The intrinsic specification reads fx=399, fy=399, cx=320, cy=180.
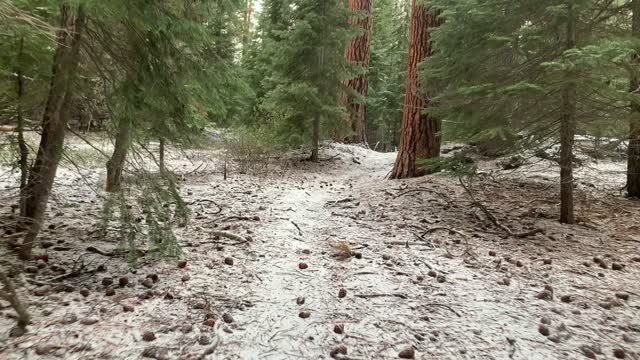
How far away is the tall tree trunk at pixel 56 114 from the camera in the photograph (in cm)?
328

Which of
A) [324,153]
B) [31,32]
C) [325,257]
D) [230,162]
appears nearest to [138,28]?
[31,32]

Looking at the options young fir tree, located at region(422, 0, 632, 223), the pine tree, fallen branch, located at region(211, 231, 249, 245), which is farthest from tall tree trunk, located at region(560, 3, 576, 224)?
the pine tree

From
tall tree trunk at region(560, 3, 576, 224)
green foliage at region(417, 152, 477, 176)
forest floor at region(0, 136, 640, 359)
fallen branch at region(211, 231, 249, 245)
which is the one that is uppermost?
tall tree trunk at region(560, 3, 576, 224)

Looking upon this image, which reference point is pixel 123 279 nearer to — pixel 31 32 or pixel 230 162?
pixel 31 32

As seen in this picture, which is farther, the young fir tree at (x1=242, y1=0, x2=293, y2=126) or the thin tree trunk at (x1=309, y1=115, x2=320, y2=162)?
the thin tree trunk at (x1=309, y1=115, x2=320, y2=162)

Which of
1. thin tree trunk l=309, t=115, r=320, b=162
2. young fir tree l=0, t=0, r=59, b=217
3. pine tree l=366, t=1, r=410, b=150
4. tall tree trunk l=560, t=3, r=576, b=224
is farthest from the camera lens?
pine tree l=366, t=1, r=410, b=150

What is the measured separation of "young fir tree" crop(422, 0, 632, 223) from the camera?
460cm

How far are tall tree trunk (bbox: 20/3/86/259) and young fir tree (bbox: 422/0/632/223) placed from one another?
4159mm

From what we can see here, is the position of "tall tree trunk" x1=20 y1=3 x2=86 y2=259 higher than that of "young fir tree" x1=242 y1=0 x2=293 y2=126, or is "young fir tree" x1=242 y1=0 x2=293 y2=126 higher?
"young fir tree" x1=242 y1=0 x2=293 y2=126

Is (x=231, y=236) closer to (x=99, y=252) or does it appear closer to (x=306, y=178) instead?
(x=99, y=252)

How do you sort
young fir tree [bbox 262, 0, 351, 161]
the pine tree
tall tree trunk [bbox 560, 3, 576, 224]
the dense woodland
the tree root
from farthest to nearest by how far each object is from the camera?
1. the pine tree
2. young fir tree [bbox 262, 0, 351, 161]
3. tall tree trunk [bbox 560, 3, 576, 224]
4. the dense woodland
5. the tree root

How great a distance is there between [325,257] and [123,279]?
78.9 inches

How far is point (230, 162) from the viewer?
11.1 m

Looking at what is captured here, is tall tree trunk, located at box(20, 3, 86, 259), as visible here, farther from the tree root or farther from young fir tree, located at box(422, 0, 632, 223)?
young fir tree, located at box(422, 0, 632, 223)
